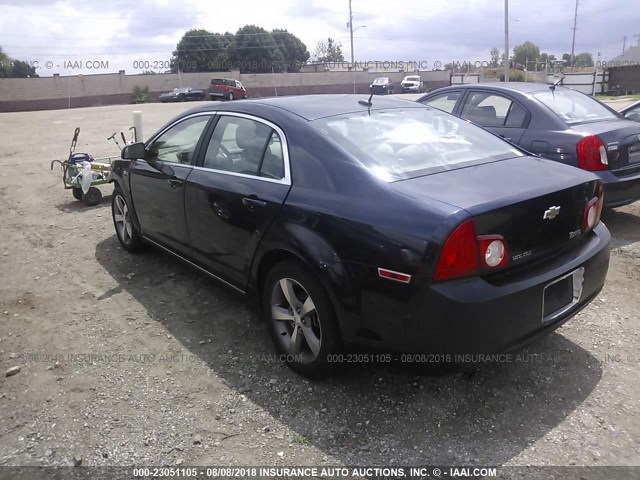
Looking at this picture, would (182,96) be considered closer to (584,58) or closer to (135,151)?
(135,151)

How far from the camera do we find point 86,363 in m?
3.58

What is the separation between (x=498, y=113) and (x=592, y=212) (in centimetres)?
343

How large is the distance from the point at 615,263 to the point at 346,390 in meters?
3.18

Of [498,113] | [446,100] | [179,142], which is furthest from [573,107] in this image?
[179,142]

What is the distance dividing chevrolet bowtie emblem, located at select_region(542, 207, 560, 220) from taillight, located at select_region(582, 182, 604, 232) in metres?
0.33

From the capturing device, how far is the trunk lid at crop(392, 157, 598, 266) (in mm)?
2590

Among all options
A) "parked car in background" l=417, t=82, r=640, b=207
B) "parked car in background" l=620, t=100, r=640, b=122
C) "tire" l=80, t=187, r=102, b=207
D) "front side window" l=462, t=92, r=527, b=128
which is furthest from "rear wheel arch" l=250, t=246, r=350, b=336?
"parked car in background" l=620, t=100, r=640, b=122

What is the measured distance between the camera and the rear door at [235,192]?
3348 mm

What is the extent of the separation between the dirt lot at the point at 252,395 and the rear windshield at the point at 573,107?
82.6 inches

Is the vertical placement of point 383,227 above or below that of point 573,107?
below

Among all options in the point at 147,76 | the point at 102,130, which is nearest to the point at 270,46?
the point at 147,76

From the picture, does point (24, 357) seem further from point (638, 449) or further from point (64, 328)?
point (638, 449)

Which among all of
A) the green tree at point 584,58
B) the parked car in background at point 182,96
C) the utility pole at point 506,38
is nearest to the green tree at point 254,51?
the parked car in background at point 182,96

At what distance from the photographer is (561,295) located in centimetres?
288
